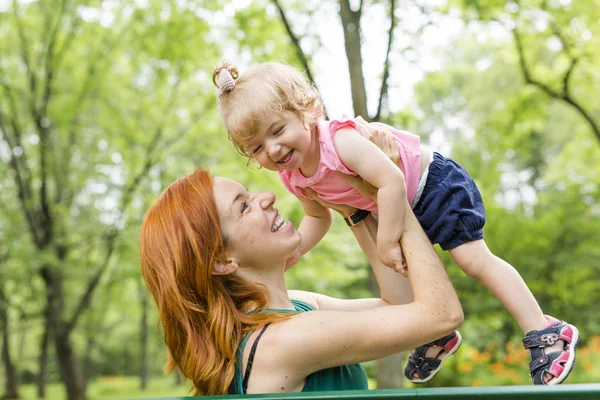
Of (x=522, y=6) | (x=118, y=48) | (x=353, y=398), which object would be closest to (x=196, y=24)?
(x=118, y=48)

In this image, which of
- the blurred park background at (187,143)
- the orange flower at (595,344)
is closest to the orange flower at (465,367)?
the blurred park background at (187,143)

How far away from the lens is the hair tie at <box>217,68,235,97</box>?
2232 mm

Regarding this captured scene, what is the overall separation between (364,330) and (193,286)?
20.8 inches

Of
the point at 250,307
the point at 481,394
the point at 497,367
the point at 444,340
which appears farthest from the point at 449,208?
the point at 497,367

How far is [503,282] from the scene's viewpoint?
1.99m

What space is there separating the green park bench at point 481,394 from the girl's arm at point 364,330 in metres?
0.48

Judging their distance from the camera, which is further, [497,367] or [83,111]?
[83,111]

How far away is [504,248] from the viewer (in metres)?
9.10

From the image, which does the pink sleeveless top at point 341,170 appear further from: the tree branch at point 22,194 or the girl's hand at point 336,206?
the tree branch at point 22,194

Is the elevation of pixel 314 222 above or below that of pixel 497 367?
above

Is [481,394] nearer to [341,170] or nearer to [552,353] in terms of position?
[552,353]

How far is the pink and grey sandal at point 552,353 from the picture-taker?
1801 mm

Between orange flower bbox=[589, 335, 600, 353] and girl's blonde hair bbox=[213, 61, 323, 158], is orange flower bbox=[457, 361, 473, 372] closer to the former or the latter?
orange flower bbox=[589, 335, 600, 353]

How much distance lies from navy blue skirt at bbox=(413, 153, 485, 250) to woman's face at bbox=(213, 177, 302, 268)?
44 centimetres
